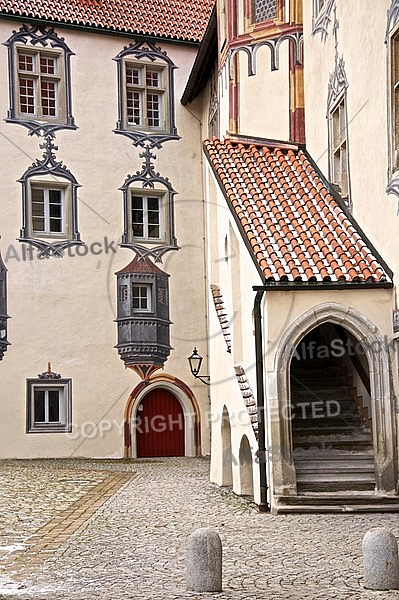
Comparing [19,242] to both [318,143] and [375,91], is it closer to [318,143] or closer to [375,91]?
[318,143]

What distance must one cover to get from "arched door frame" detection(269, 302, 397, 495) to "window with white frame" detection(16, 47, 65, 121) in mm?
11578

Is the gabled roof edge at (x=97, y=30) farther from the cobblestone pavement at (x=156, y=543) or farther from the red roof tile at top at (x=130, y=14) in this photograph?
the cobblestone pavement at (x=156, y=543)

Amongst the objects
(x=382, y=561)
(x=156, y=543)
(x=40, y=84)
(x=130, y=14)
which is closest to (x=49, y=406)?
(x=40, y=84)

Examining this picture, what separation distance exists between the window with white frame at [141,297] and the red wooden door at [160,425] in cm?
190

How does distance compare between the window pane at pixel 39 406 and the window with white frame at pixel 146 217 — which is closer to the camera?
the window pane at pixel 39 406

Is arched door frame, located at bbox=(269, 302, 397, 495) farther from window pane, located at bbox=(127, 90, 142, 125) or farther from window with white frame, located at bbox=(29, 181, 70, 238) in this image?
window pane, located at bbox=(127, 90, 142, 125)

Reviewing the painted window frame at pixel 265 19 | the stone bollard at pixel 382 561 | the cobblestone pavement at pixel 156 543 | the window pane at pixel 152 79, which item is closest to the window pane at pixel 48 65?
the window pane at pixel 152 79

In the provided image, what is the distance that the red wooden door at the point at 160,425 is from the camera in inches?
862

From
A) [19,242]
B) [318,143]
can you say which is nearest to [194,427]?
[19,242]

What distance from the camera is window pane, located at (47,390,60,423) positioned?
21.1 meters

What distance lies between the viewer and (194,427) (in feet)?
72.5

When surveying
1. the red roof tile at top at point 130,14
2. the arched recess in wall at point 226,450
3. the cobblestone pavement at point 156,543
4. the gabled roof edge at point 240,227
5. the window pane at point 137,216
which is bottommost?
the cobblestone pavement at point 156,543

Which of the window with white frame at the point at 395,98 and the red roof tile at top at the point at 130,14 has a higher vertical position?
the red roof tile at top at the point at 130,14

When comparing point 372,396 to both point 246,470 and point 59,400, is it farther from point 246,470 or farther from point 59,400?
point 59,400
